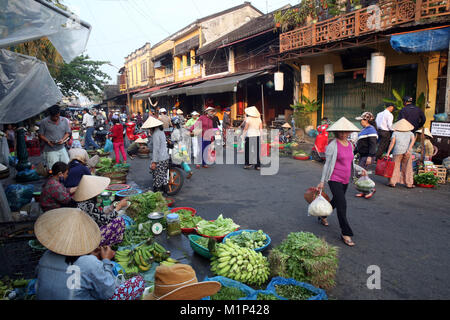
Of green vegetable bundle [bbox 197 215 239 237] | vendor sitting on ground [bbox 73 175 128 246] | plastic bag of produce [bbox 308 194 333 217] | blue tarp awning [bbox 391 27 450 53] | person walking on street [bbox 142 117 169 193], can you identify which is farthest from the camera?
blue tarp awning [bbox 391 27 450 53]

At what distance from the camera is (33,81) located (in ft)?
17.0

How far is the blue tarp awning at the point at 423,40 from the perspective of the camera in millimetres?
8164

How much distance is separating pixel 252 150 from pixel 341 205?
5.34 meters

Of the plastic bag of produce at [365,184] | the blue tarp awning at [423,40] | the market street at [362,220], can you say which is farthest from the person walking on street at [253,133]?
the blue tarp awning at [423,40]

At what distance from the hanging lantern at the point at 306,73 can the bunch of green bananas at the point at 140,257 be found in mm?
11693

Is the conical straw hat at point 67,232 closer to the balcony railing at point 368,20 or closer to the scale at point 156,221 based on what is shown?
the scale at point 156,221

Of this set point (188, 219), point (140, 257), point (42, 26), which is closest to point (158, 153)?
point (188, 219)

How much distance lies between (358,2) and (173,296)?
12.6m

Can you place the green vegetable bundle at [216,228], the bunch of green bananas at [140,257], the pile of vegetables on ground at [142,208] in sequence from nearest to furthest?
the bunch of green bananas at [140,257] < the green vegetable bundle at [216,228] < the pile of vegetables on ground at [142,208]

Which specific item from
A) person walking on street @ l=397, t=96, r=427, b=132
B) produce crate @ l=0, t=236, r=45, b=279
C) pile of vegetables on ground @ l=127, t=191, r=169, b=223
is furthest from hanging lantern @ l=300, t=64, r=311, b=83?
produce crate @ l=0, t=236, r=45, b=279

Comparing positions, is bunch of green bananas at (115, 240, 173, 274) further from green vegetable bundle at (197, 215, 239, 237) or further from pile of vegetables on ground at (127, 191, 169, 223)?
pile of vegetables on ground at (127, 191, 169, 223)

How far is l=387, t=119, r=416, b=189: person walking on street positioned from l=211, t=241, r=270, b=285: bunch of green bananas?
5.03m

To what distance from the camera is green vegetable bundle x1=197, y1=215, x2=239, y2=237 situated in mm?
4418
